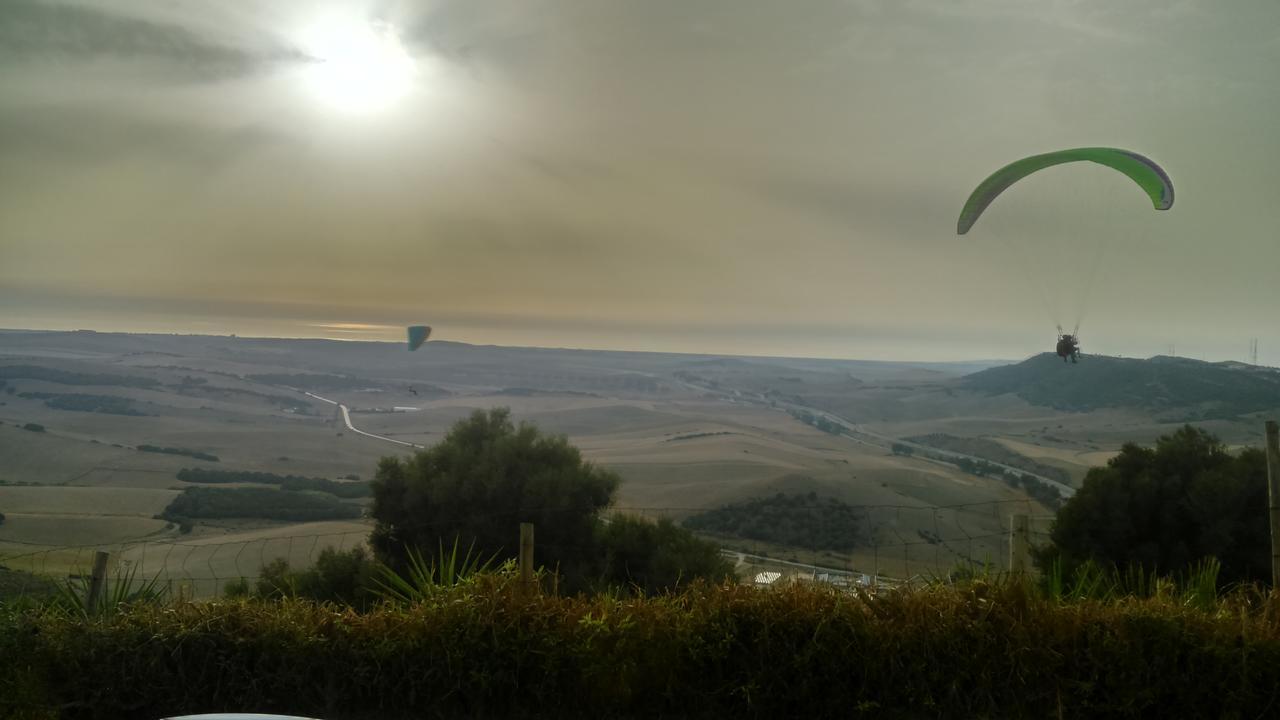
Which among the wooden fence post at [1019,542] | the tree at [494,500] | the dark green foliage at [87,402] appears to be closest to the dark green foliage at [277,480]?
the dark green foliage at [87,402]

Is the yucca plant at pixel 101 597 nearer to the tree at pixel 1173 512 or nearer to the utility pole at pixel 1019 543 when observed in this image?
the utility pole at pixel 1019 543

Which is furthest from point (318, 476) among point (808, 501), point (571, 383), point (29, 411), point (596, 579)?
point (571, 383)

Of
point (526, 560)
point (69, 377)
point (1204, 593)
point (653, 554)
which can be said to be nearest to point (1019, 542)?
point (1204, 593)

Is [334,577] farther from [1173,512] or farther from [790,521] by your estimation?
[790,521]

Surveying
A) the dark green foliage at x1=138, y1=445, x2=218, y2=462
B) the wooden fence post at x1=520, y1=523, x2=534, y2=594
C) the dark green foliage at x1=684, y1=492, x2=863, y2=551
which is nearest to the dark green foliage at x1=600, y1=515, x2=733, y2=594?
the dark green foliage at x1=684, y1=492, x2=863, y2=551

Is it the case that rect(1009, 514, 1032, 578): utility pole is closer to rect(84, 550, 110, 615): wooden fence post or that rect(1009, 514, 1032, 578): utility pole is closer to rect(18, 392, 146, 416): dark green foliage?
rect(84, 550, 110, 615): wooden fence post

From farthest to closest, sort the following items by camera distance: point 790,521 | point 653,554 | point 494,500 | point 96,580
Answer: point 790,521 → point 494,500 → point 653,554 → point 96,580

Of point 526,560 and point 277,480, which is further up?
point 526,560

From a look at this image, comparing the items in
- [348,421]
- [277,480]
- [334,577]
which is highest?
[334,577]
